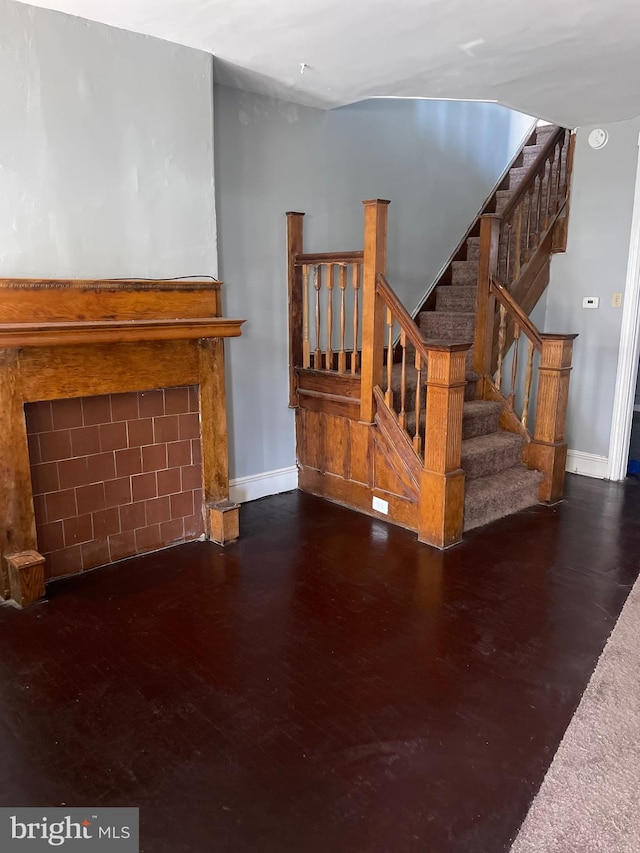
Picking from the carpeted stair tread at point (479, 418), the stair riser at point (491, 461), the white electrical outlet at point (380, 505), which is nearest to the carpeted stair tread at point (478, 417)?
the carpeted stair tread at point (479, 418)

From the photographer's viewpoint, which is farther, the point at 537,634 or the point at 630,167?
the point at 630,167

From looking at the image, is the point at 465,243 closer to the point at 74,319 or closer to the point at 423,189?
the point at 423,189

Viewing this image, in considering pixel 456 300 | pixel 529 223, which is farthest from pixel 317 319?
pixel 529 223

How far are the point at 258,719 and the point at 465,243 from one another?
453 centimetres

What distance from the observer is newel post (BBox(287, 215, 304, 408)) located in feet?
14.2

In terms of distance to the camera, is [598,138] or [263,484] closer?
[263,484]

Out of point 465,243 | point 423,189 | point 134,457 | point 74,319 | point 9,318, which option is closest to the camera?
point 9,318

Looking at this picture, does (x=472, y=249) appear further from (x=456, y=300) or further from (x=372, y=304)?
(x=372, y=304)

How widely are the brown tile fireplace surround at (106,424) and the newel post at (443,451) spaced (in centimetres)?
109

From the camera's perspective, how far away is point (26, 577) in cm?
286

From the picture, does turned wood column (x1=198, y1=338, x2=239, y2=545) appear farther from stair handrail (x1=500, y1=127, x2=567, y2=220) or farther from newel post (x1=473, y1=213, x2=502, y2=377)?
stair handrail (x1=500, y1=127, x2=567, y2=220)

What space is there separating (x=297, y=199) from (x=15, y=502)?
8.82 ft

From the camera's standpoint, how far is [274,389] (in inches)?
176

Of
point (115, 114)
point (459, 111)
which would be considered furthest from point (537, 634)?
point (459, 111)
